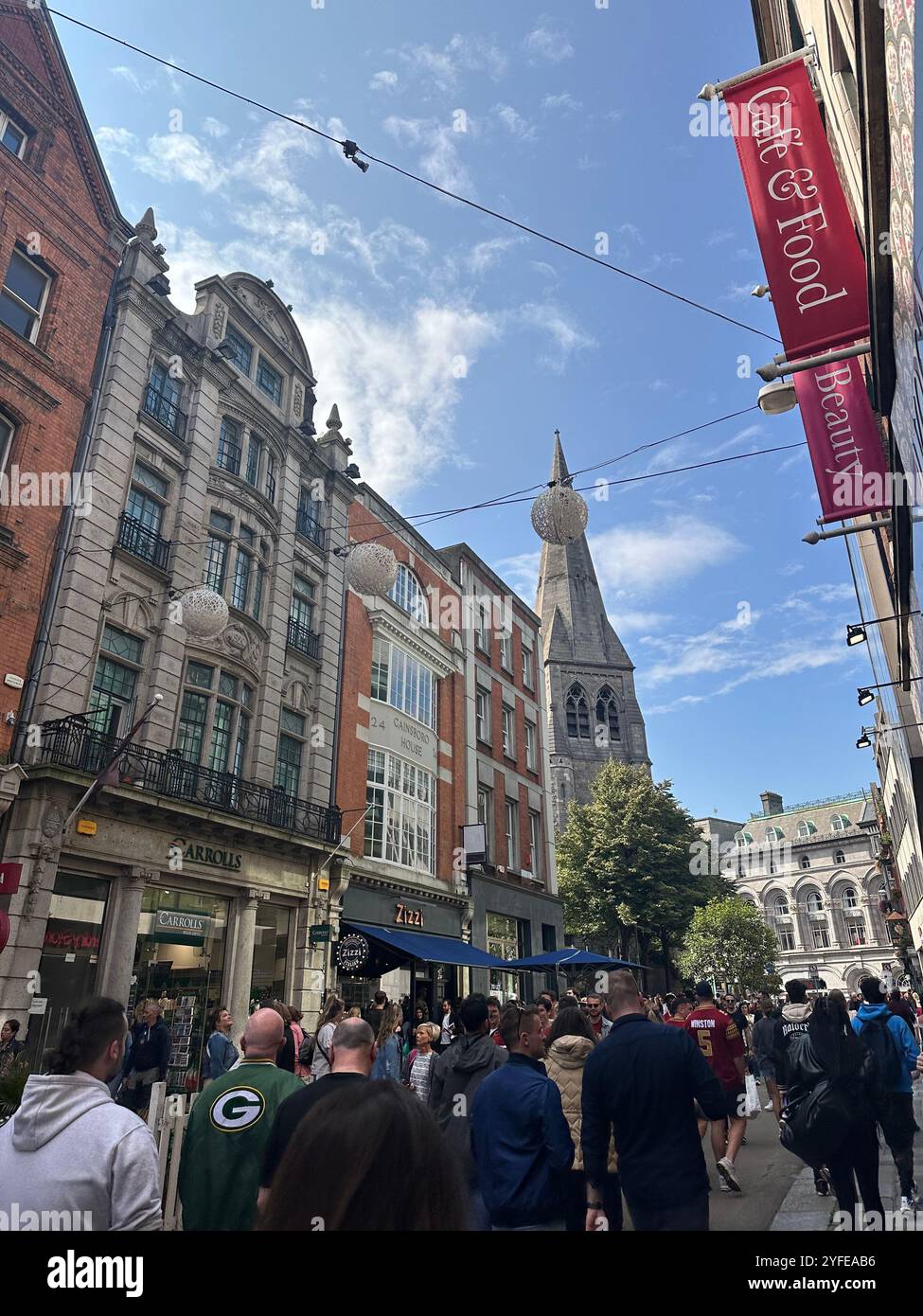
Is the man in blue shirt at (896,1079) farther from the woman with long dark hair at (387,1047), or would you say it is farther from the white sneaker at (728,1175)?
the woman with long dark hair at (387,1047)

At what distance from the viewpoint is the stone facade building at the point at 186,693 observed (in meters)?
13.1

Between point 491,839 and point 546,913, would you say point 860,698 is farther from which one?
point 546,913

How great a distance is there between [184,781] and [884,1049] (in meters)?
12.6

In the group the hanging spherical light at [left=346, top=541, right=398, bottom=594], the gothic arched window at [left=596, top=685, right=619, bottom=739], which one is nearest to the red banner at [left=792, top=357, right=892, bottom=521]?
the hanging spherical light at [left=346, top=541, right=398, bottom=594]

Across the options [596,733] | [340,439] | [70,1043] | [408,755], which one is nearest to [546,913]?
[408,755]

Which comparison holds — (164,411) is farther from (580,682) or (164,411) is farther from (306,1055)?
(580,682)

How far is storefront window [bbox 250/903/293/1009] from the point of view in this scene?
16.7m

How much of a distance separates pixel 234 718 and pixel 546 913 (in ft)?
55.1

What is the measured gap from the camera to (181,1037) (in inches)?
545

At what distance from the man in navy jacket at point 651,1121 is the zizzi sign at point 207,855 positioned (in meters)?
12.1

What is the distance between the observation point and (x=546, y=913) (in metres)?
29.3

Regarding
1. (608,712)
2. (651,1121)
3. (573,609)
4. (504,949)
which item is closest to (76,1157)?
(651,1121)

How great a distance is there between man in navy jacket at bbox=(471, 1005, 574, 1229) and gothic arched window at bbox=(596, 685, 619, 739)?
241 ft
